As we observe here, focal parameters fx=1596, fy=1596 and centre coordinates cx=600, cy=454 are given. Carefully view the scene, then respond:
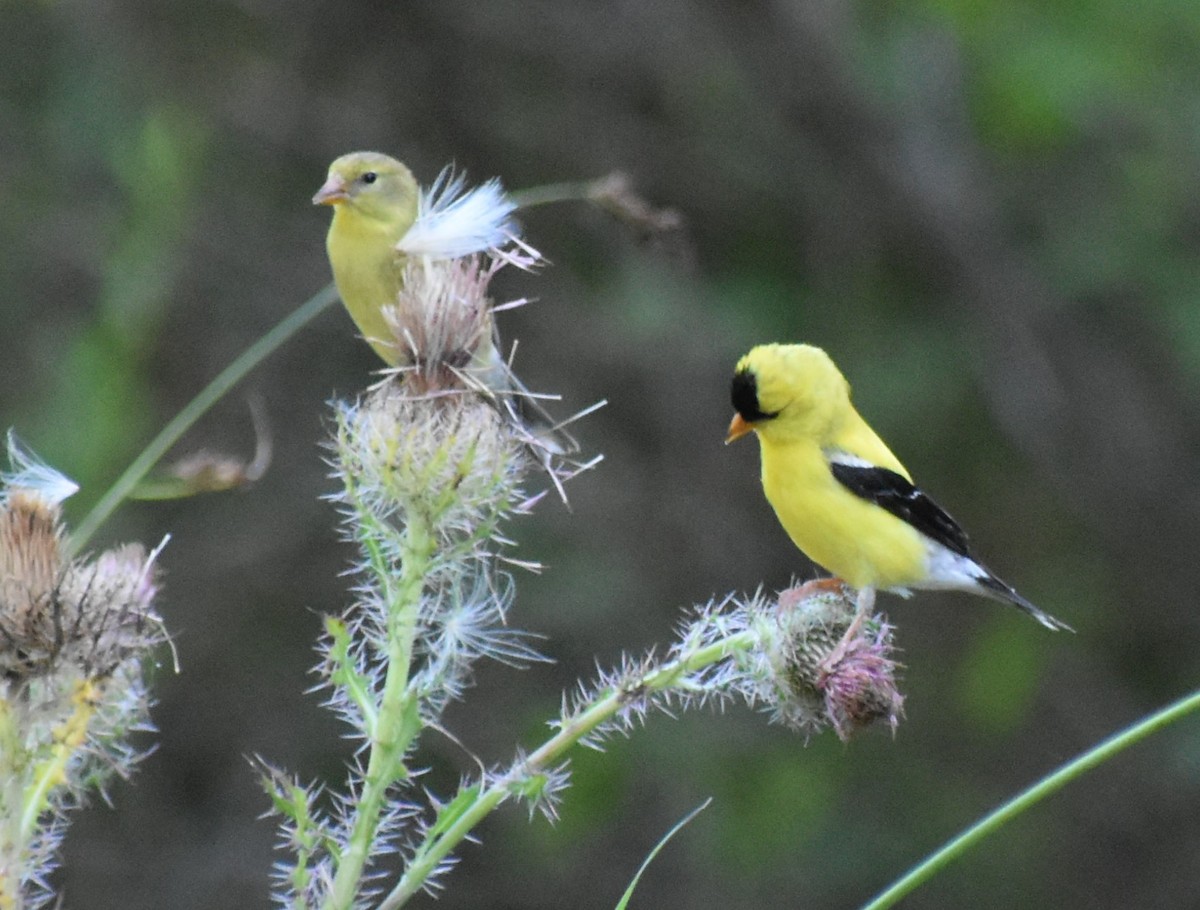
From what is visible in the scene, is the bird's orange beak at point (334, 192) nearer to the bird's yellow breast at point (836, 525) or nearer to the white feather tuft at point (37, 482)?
the bird's yellow breast at point (836, 525)

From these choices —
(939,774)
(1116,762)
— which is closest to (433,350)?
(939,774)

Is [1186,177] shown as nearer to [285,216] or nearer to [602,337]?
[602,337]

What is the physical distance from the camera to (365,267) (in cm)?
285

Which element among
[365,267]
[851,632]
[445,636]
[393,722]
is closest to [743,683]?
[851,632]

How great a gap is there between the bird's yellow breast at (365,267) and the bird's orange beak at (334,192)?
4cm

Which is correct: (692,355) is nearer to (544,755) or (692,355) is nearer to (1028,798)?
(544,755)

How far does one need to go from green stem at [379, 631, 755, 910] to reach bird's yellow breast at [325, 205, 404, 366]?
4.03ft

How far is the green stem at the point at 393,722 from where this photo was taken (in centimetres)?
142

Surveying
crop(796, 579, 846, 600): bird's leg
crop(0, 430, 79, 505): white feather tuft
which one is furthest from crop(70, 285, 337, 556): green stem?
crop(796, 579, 846, 600): bird's leg

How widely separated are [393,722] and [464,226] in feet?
2.26

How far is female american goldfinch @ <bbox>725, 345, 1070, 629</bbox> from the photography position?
2.88 meters

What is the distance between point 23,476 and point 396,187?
1387 mm

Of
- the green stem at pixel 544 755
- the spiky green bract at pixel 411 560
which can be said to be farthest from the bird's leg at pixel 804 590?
the spiky green bract at pixel 411 560

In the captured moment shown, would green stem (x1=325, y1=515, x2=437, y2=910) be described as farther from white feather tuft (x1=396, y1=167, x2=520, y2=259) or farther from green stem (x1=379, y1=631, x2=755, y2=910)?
white feather tuft (x1=396, y1=167, x2=520, y2=259)
